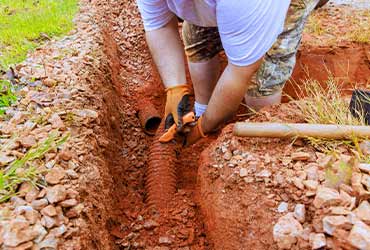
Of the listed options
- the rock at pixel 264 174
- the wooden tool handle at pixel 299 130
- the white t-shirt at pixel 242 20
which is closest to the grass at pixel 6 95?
the white t-shirt at pixel 242 20

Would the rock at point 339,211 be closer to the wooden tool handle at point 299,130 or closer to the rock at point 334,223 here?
the rock at point 334,223

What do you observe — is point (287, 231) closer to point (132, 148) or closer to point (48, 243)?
point (48, 243)

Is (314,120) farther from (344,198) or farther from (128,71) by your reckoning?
(128,71)

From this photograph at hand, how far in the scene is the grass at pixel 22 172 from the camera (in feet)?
5.49

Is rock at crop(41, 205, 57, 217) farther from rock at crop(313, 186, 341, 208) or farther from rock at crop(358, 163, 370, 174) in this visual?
rock at crop(358, 163, 370, 174)

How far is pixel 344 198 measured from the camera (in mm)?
1571

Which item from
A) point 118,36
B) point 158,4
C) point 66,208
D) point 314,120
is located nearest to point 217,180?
point 314,120

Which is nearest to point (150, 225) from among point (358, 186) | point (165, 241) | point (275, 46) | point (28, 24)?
point (165, 241)

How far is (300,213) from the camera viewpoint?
1649 mm

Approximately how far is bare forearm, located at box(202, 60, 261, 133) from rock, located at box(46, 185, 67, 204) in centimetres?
97

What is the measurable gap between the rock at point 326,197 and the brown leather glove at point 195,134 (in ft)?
3.45

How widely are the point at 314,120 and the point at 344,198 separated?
0.60 metres

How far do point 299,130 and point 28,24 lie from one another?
7.64 ft

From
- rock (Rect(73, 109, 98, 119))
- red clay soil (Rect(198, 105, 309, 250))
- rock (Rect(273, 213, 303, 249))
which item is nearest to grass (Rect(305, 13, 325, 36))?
red clay soil (Rect(198, 105, 309, 250))
